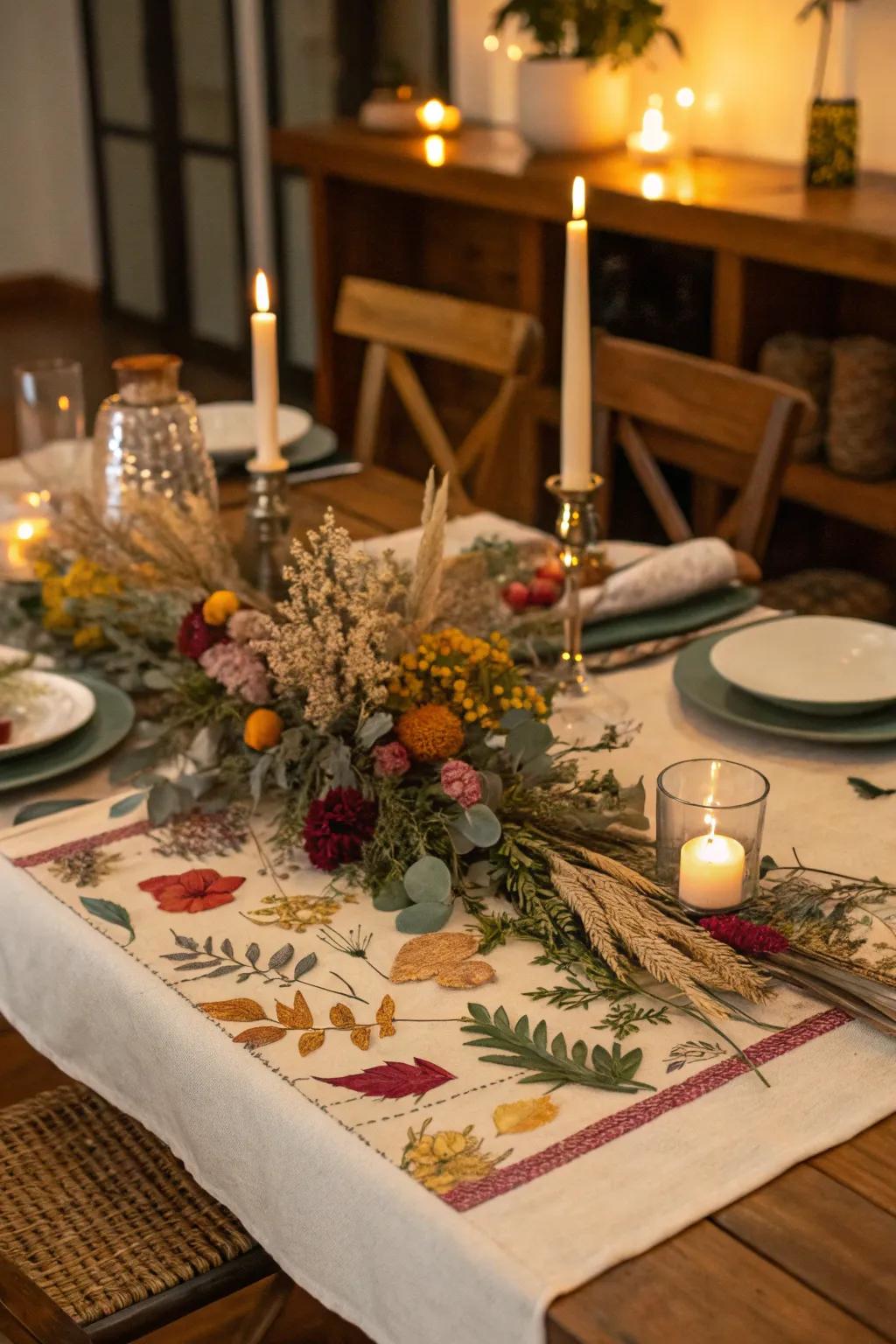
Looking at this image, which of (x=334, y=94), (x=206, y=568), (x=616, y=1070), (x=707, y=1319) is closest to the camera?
(x=707, y=1319)

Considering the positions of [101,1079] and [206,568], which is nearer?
[101,1079]

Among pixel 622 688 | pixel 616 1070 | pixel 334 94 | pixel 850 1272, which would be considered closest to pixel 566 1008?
pixel 616 1070

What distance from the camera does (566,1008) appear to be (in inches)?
36.0

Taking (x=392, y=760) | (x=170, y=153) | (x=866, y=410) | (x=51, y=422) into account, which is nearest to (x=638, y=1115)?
(x=392, y=760)

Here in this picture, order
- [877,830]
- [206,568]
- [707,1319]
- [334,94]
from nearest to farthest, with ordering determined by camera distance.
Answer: [707,1319] < [877,830] < [206,568] < [334,94]

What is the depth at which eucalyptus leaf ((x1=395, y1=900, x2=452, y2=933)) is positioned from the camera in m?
1.00

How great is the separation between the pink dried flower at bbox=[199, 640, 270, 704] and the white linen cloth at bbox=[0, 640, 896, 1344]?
0.11 metres

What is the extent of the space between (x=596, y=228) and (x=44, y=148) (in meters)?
4.30

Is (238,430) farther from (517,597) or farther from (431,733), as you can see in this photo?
(431,733)

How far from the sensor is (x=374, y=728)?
41.7 inches

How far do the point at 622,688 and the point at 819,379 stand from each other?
152cm

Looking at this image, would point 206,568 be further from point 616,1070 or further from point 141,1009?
point 616,1070

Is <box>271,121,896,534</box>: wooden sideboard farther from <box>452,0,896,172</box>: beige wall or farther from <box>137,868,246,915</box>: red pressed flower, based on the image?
<box>137,868,246,915</box>: red pressed flower

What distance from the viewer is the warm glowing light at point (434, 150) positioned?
10.7ft
